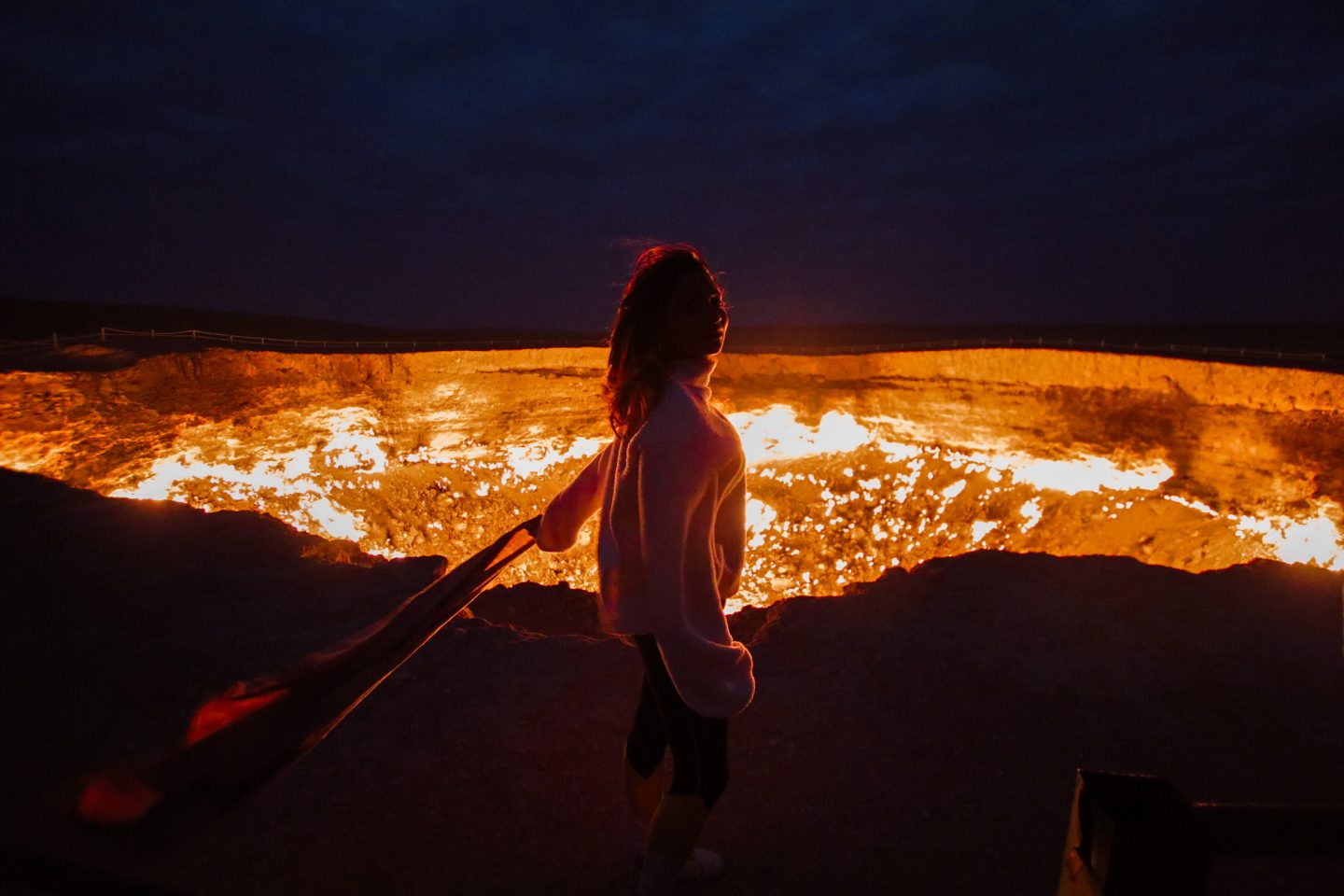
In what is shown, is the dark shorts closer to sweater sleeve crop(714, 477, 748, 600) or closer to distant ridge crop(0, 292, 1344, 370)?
sweater sleeve crop(714, 477, 748, 600)

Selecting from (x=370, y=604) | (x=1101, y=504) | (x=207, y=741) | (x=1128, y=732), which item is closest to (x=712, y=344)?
(x=207, y=741)

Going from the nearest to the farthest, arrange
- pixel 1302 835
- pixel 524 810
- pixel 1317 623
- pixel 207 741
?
pixel 1302 835, pixel 207 741, pixel 524 810, pixel 1317 623

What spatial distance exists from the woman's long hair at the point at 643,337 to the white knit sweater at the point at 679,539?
7 cm

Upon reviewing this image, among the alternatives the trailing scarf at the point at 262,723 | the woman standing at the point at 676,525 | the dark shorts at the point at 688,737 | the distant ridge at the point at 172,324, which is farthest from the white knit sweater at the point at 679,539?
the distant ridge at the point at 172,324

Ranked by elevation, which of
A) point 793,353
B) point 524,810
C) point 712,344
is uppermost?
point 793,353

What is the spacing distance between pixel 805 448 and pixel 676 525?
50.9 feet

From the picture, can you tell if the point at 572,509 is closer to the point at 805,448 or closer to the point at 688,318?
the point at 688,318

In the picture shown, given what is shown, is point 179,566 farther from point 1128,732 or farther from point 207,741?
point 1128,732

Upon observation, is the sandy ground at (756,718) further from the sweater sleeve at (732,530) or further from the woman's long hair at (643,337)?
the sweater sleeve at (732,530)

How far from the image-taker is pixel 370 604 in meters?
5.45

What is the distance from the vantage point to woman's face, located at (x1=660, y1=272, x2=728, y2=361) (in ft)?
6.87

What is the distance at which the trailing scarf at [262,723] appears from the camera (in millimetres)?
1313

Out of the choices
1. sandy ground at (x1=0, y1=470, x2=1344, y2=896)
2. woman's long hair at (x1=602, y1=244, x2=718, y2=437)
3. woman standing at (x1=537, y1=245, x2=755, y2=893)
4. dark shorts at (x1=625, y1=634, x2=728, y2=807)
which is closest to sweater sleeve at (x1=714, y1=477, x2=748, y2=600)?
woman standing at (x1=537, y1=245, x2=755, y2=893)

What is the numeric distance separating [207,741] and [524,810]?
230 cm
